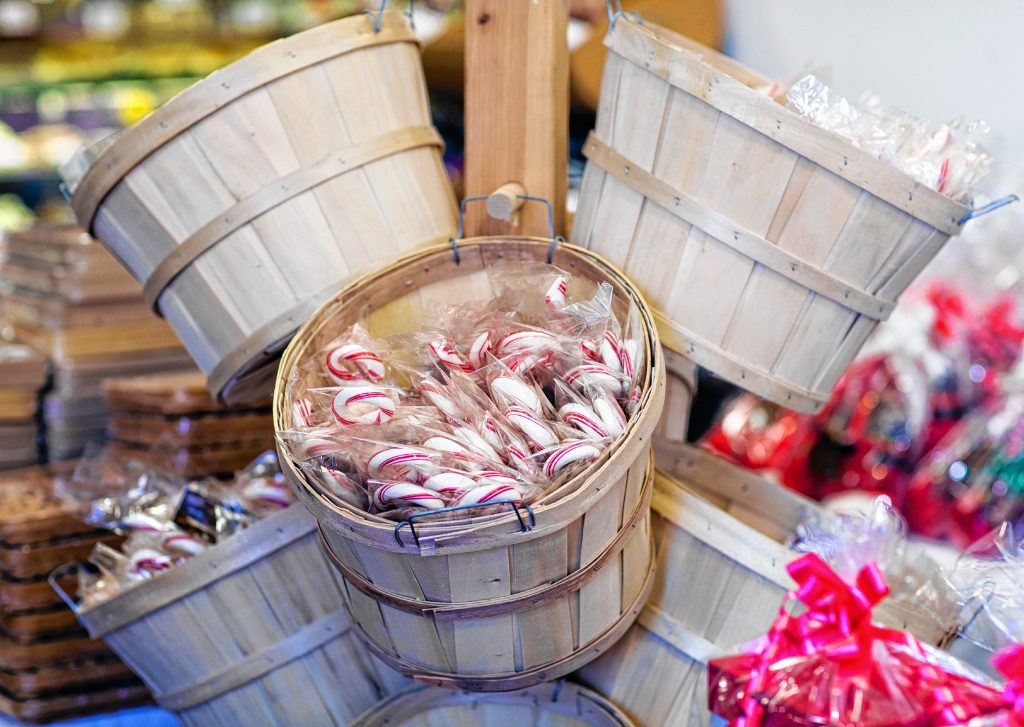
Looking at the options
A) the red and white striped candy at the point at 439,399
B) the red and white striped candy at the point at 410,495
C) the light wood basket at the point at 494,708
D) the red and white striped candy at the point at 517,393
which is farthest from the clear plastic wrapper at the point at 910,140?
the light wood basket at the point at 494,708

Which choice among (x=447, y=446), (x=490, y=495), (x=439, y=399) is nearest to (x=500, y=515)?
(x=490, y=495)

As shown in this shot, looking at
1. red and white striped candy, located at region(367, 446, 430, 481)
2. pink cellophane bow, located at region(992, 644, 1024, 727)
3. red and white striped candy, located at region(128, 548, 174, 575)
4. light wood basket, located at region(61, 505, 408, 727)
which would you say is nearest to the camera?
pink cellophane bow, located at region(992, 644, 1024, 727)

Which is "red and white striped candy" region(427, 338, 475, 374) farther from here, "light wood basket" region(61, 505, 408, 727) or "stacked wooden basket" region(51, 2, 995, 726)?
"light wood basket" region(61, 505, 408, 727)

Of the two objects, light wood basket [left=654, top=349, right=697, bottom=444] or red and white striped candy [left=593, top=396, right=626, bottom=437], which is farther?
light wood basket [left=654, top=349, right=697, bottom=444]

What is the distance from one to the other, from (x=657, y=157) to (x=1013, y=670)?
0.91m

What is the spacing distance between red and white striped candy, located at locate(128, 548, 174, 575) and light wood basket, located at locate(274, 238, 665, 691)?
0.47 metres

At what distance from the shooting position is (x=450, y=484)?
53.5 inches

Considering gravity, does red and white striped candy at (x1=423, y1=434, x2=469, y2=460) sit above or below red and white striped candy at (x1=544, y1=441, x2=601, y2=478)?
below

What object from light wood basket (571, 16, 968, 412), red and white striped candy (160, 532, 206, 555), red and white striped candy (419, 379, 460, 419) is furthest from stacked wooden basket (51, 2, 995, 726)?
red and white striped candy (419, 379, 460, 419)

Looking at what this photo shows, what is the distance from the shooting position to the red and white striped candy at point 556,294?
1647 millimetres

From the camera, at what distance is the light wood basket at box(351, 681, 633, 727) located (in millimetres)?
1657

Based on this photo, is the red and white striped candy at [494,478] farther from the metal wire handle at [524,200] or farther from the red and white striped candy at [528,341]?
the metal wire handle at [524,200]

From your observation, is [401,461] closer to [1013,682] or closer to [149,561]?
[149,561]

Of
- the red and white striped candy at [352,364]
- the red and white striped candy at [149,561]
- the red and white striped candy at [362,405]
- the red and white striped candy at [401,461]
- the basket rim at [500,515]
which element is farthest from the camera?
the red and white striped candy at [149,561]
